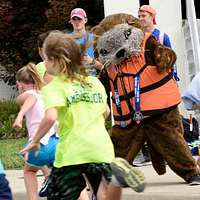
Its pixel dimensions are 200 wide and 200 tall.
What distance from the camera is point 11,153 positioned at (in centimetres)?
1277

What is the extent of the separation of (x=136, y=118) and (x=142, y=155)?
2958mm

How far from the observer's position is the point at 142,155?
1041 cm

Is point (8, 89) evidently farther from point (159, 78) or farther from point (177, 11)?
point (159, 78)

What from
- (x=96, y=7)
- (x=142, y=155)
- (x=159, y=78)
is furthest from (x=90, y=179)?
(x=96, y=7)

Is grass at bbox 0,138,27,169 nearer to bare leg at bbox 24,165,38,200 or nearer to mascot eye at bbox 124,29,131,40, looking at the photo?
bare leg at bbox 24,165,38,200

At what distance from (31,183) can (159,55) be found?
1.69 meters

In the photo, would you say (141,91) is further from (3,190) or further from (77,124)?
(3,190)

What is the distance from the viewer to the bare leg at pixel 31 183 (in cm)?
734

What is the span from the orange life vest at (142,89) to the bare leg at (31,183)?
1.01 m

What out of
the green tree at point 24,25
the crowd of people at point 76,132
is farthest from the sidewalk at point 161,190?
the green tree at point 24,25

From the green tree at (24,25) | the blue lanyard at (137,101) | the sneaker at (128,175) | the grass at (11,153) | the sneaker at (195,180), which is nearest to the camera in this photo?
the sneaker at (128,175)

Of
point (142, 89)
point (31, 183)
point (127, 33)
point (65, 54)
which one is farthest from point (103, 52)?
point (65, 54)

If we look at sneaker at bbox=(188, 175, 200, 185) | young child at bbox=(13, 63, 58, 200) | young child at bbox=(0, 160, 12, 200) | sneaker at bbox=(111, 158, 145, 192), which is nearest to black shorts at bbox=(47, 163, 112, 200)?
sneaker at bbox=(111, 158, 145, 192)

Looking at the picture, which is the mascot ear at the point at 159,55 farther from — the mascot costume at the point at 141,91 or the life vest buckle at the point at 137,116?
the life vest buckle at the point at 137,116
